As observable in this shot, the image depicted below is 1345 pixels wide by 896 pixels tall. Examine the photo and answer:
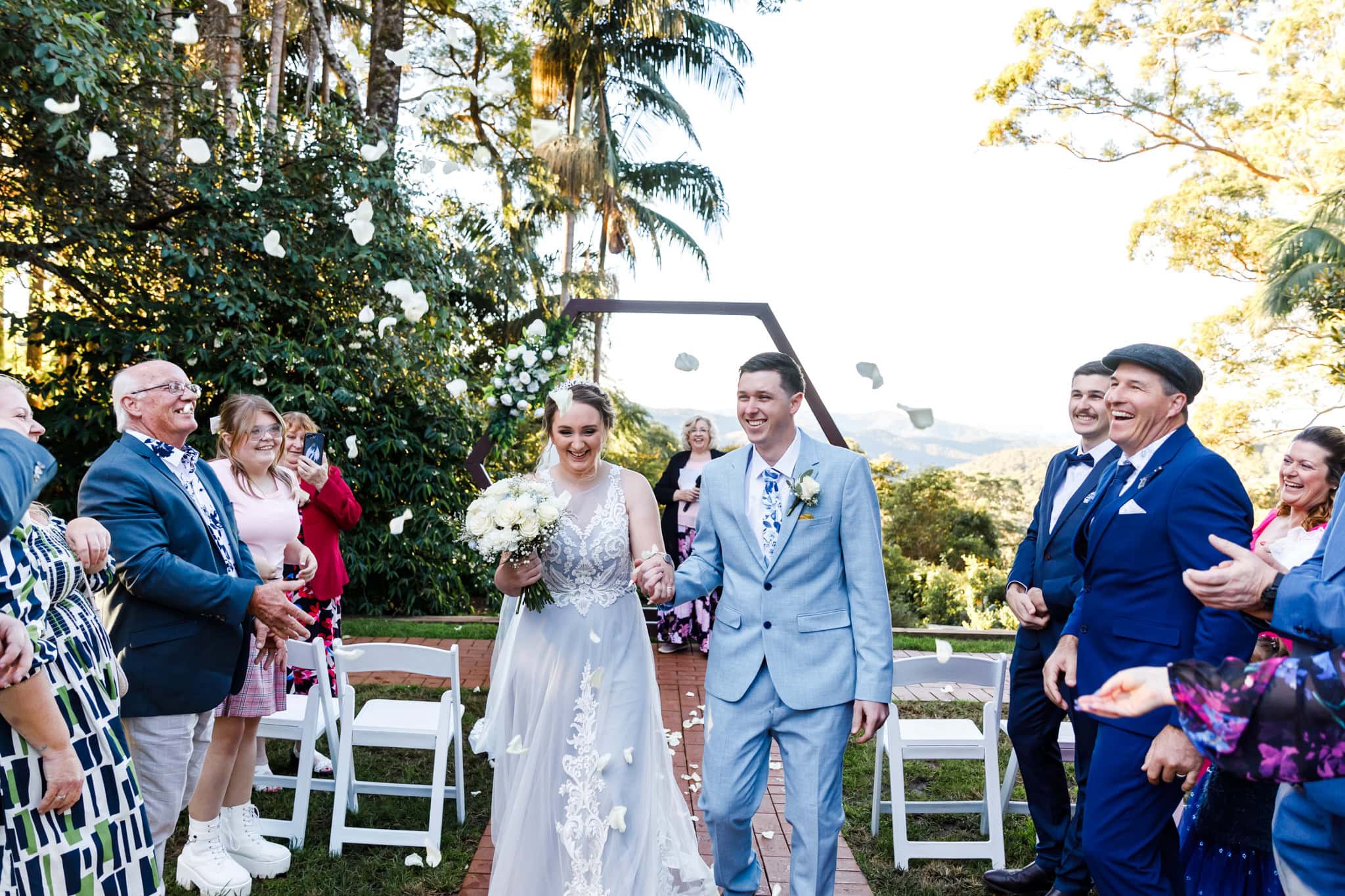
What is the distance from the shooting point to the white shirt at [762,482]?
11.2ft

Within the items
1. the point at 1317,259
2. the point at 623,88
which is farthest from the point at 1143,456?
the point at 623,88

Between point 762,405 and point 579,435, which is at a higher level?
point 762,405

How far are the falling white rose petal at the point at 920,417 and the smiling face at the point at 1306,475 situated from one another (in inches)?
68.0

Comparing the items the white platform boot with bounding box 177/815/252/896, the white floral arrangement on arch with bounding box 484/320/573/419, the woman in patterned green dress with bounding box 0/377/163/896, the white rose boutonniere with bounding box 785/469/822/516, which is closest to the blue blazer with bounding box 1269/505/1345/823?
the white rose boutonniere with bounding box 785/469/822/516

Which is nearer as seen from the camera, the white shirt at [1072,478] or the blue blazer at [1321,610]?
the blue blazer at [1321,610]

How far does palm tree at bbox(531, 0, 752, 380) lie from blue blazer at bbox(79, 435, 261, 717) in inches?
666

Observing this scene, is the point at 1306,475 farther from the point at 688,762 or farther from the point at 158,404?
the point at 158,404

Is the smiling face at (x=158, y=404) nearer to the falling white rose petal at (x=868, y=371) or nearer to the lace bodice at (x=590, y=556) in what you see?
the lace bodice at (x=590, y=556)

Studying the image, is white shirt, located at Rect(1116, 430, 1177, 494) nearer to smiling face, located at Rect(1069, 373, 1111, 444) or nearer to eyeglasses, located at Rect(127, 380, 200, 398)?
smiling face, located at Rect(1069, 373, 1111, 444)

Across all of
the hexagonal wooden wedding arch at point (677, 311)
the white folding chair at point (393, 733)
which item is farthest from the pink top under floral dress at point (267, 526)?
the hexagonal wooden wedding arch at point (677, 311)

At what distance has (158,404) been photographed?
3211 mm

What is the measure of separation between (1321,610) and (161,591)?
3.45 metres

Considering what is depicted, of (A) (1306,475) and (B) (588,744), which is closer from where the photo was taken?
(B) (588,744)

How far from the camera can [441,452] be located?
1022cm
